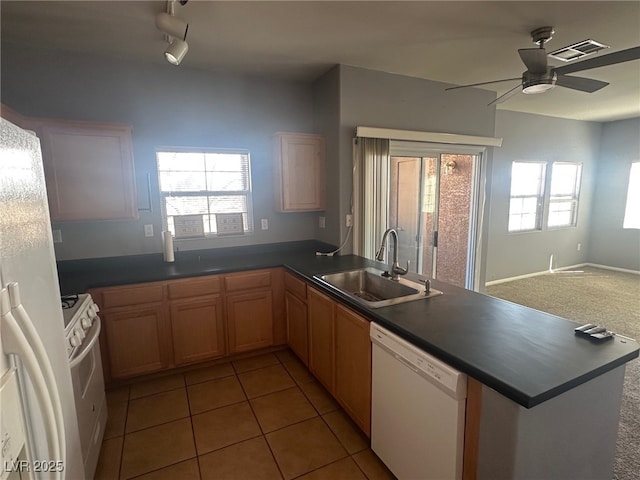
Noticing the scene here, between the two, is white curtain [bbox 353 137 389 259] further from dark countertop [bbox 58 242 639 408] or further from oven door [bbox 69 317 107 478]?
oven door [bbox 69 317 107 478]

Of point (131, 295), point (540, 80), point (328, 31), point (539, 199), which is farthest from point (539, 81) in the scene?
point (539, 199)

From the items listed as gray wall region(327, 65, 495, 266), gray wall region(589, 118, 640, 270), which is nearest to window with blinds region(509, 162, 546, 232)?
gray wall region(589, 118, 640, 270)

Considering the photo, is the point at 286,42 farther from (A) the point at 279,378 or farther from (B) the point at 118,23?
(A) the point at 279,378

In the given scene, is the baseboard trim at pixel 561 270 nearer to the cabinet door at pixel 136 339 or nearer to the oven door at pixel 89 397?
the cabinet door at pixel 136 339

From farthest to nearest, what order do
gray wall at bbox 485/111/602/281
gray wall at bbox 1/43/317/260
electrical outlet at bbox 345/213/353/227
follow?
gray wall at bbox 485/111/602/281 → electrical outlet at bbox 345/213/353/227 → gray wall at bbox 1/43/317/260

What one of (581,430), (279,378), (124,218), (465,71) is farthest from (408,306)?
(465,71)

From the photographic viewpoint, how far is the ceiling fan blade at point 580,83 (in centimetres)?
227

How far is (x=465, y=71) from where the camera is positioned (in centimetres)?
311

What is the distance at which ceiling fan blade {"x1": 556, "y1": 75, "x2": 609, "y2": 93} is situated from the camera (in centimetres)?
227

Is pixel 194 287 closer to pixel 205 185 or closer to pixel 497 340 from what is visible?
pixel 205 185

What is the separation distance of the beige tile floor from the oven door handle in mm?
731

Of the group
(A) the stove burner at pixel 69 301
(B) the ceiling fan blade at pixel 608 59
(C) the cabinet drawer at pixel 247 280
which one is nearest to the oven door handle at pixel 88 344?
(A) the stove burner at pixel 69 301

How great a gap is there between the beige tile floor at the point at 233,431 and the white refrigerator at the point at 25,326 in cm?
108

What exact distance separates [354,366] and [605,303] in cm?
425
